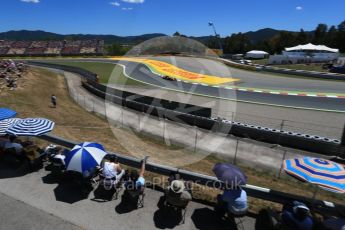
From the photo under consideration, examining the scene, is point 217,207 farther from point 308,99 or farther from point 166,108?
point 308,99

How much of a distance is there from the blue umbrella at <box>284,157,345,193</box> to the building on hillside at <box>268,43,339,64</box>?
77860 millimetres

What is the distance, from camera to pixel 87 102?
33.4 meters

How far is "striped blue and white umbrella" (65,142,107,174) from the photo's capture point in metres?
8.28

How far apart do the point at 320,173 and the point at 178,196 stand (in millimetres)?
3434

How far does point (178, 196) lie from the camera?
285 inches

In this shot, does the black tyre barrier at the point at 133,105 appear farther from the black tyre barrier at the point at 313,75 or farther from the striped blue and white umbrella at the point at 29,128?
the black tyre barrier at the point at 313,75

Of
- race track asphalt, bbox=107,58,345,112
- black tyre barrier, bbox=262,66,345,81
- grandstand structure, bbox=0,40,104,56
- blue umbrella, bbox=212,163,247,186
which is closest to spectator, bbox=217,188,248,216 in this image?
blue umbrella, bbox=212,163,247,186

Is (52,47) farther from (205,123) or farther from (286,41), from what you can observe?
(205,123)

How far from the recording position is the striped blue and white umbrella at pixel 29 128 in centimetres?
998

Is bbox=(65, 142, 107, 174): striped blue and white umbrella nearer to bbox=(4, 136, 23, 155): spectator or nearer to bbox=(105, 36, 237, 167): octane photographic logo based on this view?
bbox=(4, 136, 23, 155): spectator

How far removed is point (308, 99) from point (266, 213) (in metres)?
27.7

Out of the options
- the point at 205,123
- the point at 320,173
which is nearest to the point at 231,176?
the point at 320,173

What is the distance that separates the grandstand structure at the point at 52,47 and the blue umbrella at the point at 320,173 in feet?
363

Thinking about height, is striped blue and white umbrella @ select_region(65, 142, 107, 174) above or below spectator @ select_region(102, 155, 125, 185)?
above
